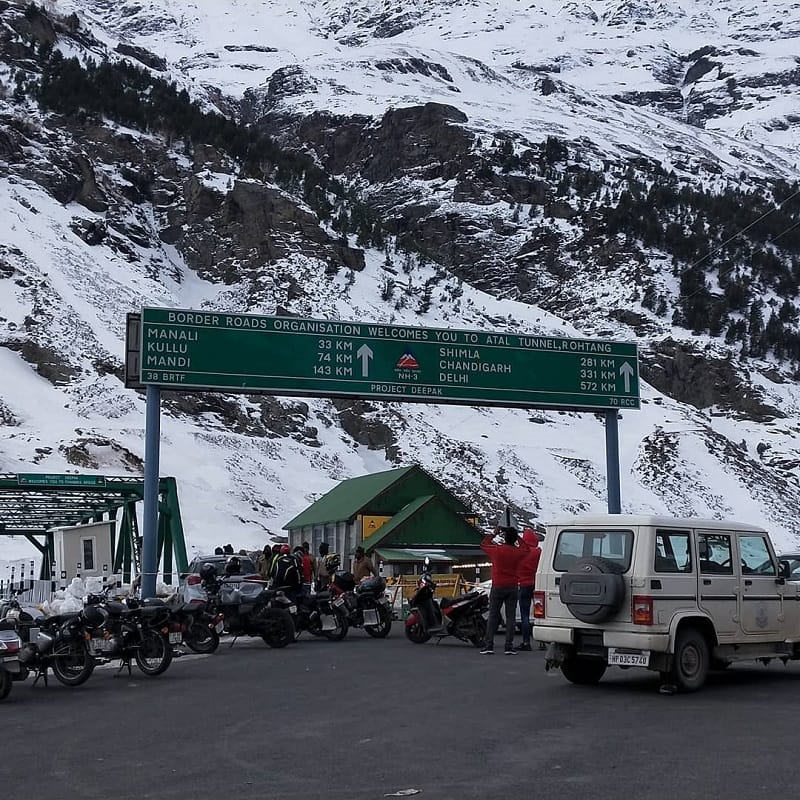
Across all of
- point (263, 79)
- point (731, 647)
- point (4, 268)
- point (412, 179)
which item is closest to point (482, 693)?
point (731, 647)

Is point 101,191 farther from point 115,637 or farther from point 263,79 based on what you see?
point 263,79

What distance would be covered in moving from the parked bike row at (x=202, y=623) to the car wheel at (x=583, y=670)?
5.31m

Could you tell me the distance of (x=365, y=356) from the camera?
25.7 metres

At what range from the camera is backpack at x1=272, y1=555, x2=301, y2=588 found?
20250 millimetres

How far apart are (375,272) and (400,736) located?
8887 centimetres

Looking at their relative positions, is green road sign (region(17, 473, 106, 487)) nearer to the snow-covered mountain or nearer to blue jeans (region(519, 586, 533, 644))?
blue jeans (region(519, 586, 533, 644))

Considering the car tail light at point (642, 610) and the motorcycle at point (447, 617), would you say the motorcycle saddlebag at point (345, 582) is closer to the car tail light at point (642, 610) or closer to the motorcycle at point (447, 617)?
the motorcycle at point (447, 617)

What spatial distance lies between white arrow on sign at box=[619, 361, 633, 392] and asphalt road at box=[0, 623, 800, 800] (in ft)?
44.4

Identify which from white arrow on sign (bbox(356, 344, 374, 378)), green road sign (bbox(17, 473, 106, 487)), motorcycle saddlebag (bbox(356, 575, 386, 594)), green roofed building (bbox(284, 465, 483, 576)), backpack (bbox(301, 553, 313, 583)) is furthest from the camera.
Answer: green roofed building (bbox(284, 465, 483, 576))

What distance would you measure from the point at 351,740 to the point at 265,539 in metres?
43.5

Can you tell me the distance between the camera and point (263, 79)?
193 m

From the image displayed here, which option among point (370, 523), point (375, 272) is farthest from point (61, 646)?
point (375, 272)

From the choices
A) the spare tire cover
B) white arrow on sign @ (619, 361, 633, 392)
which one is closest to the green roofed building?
white arrow on sign @ (619, 361, 633, 392)

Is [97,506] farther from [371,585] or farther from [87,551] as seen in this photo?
[371,585]
